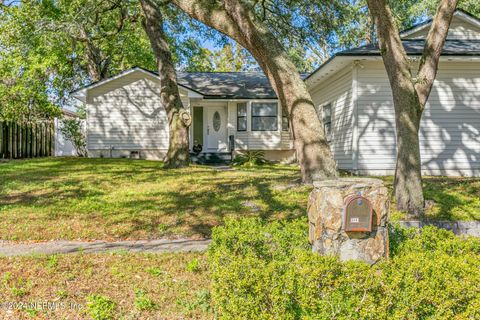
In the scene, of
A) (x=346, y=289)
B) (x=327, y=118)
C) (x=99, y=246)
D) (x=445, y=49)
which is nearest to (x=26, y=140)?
(x=327, y=118)

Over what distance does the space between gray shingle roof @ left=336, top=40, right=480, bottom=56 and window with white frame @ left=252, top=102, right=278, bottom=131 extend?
7242mm

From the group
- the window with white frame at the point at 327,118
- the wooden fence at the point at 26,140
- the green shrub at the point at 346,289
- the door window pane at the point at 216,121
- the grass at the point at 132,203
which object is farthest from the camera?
the door window pane at the point at 216,121

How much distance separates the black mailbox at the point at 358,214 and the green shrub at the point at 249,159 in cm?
1373

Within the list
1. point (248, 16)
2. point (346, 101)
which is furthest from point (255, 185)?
point (346, 101)

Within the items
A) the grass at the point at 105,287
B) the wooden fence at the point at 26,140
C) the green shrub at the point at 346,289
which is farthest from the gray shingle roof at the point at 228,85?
the green shrub at the point at 346,289

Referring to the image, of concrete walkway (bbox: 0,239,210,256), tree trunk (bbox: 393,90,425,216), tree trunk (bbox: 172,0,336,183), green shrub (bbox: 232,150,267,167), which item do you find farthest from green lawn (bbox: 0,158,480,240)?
green shrub (bbox: 232,150,267,167)

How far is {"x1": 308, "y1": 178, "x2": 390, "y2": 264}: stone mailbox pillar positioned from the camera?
3314mm

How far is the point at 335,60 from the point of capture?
12.4m

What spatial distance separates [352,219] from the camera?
10.9 feet

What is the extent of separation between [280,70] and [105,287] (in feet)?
17.8

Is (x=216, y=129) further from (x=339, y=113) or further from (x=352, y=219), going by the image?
(x=352, y=219)

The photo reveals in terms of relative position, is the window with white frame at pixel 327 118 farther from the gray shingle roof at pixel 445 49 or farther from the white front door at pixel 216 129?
the white front door at pixel 216 129

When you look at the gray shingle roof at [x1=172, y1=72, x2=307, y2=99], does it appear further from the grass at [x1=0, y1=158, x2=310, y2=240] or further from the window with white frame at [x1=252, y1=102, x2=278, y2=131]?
the grass at [x1=0, y1=158, x2=310, y2=240]

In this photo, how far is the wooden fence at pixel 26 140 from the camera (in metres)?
16.7
